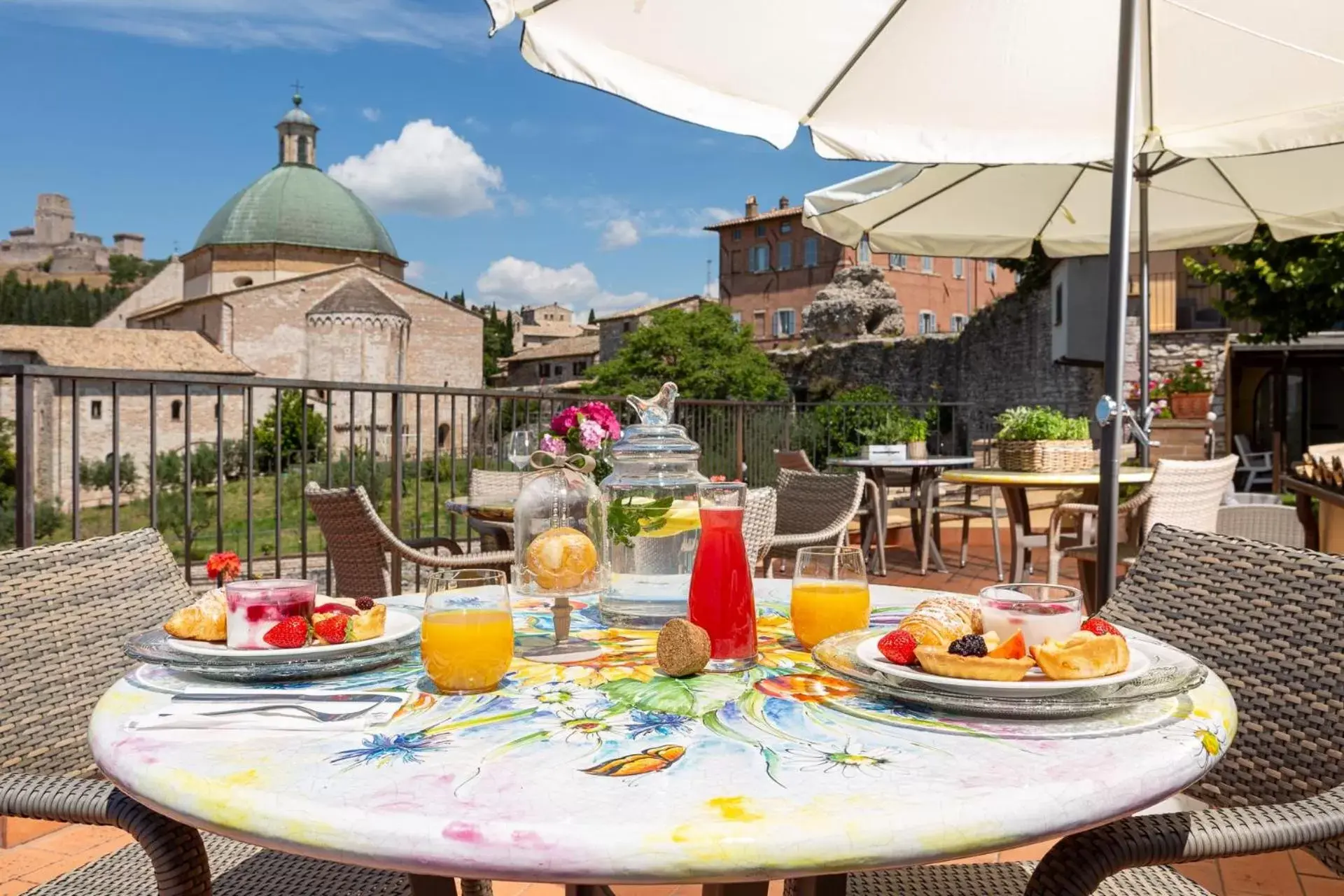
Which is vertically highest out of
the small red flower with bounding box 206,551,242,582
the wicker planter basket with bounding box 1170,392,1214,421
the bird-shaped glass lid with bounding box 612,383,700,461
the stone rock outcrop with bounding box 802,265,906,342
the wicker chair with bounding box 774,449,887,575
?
the stone rock outcrop with bounding box 802,265,906,342

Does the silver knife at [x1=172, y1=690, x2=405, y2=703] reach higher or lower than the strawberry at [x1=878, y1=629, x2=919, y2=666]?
lower

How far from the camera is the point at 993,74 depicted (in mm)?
2867

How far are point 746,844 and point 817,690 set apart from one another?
0.41 meters

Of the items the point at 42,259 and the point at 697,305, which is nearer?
the point at 697,305

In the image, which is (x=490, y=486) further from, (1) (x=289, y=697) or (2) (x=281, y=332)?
(2) (x=281, y=332)

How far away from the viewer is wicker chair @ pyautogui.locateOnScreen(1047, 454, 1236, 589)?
3389mm

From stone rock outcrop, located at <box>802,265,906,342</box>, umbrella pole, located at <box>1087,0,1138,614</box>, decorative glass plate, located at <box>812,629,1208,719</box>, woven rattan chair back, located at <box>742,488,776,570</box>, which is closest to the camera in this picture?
decorative glass plate, located at <box>812,629,1208,719</box>

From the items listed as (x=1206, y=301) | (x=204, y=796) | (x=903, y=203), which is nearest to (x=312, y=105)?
(x=1206, y=301)

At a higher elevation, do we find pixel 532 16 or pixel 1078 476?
pixel 532 16

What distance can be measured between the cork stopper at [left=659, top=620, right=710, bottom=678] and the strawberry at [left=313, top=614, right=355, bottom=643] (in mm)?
388

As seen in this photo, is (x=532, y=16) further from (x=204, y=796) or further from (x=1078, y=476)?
(x=1078, y=476)

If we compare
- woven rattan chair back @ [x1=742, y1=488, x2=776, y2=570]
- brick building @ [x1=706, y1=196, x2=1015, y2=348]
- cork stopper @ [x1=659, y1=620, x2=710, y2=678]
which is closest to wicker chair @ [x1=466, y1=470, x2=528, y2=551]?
woven rattan chair back @ [x1=742, y1=488, x2=776, y2=570]

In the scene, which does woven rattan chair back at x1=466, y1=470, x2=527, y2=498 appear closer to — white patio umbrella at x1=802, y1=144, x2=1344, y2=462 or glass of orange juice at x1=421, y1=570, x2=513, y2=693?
white patio umbrella at x1=802, y1=144, x2=1344, y2=462

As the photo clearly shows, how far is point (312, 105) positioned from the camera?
192ft
